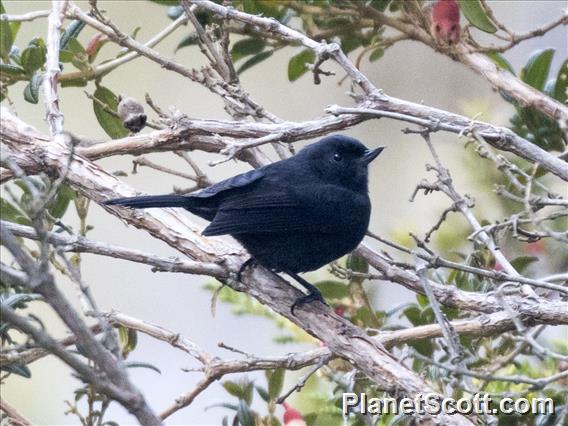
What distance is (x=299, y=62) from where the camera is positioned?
3.11 metres

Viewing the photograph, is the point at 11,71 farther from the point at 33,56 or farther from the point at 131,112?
the point at 131,112

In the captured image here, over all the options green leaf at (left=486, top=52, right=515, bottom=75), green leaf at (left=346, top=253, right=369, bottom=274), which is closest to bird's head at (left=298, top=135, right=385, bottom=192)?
green leaf at (left=346, top=253, right=369, bottom=274)

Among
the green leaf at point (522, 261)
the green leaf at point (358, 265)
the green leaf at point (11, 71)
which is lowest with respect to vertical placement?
the green leaf at point (522, 261)

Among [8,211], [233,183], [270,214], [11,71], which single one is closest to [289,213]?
[270,214]

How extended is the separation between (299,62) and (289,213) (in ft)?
1.99

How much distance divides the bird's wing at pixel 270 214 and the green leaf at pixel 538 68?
0.79 metres

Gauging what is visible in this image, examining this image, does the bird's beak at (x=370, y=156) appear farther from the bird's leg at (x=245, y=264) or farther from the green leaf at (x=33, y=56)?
the green leaf at (x=33, y=56)

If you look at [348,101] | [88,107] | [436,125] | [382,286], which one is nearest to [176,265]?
[436,125]

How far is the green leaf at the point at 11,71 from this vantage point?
278 cm

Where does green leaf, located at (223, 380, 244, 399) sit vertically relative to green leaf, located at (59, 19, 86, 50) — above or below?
below

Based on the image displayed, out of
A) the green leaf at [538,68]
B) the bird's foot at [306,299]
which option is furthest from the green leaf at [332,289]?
the green leaf at [538,68]

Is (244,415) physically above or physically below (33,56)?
below

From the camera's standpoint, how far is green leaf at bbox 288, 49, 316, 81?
308cm

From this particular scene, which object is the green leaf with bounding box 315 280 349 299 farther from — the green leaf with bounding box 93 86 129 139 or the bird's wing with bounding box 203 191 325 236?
the green leaf with bounding box 93 86 129 139
